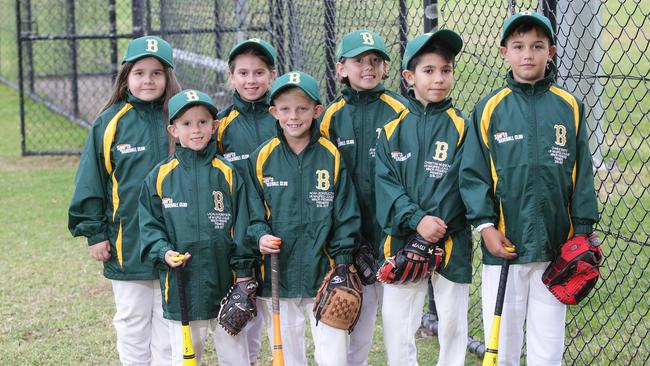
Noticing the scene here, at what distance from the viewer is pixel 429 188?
151 inches

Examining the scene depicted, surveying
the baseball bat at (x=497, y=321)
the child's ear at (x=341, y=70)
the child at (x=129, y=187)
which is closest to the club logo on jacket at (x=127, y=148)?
the child at (x=129, y=187)

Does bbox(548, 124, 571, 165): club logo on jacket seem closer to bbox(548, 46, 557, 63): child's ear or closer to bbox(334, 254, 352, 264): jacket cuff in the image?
bbox(548, 46, 557, 63): child's ear

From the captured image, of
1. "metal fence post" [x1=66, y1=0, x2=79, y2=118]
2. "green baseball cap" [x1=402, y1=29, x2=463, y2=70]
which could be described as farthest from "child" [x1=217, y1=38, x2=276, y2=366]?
"metal fence post" [x1=66, y1=0, x2=79, y2=118]

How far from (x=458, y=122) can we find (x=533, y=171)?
43cm

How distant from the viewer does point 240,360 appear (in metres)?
4.16

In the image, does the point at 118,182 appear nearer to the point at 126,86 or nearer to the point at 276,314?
the point at 126,86

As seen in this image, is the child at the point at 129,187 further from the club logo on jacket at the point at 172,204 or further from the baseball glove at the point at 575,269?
the baseball glove at the point at 575,269

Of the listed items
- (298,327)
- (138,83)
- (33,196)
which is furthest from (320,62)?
(33,196)

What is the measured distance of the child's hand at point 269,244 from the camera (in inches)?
153

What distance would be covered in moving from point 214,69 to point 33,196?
215 centimetres

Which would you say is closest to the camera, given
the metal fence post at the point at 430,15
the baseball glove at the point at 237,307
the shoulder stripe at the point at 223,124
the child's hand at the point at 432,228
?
the child's hand at the point at 432,228

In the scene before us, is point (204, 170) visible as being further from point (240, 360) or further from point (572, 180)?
point (572, 180)

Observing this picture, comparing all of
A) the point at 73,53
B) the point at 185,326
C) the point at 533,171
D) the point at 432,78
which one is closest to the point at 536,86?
the point at 533,171

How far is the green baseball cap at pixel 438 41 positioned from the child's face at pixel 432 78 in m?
0.05
